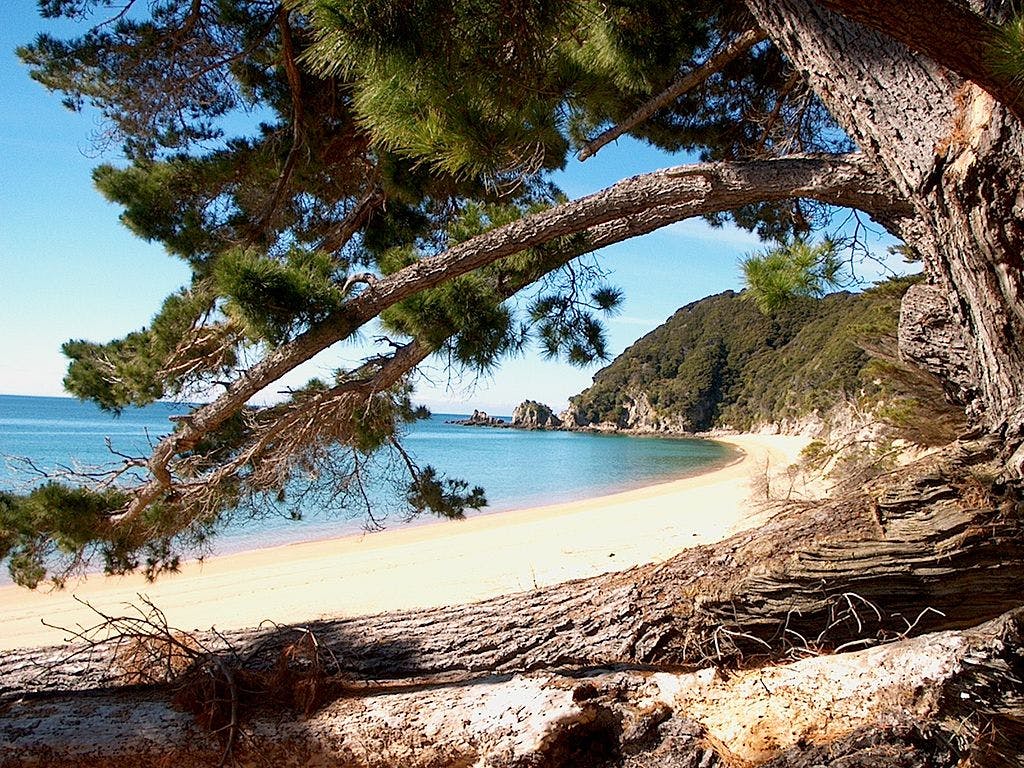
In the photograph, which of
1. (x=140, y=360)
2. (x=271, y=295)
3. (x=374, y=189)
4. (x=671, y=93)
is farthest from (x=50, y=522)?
(x=671, y=93)

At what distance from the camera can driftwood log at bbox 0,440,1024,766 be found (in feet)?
5.68

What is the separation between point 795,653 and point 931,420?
374 centimetres

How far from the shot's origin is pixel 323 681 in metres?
2.21

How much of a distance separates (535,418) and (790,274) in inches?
3228

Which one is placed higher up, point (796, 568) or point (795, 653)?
point (796, 568)

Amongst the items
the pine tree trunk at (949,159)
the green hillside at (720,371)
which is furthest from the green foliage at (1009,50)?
the green hillside at (720,371)

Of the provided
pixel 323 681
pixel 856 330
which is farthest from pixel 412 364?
pixel 856 330

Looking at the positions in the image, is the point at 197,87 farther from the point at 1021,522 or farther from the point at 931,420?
the point at 931,420

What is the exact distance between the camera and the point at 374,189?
4039 millimetres

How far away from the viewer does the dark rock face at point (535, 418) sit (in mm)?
82875

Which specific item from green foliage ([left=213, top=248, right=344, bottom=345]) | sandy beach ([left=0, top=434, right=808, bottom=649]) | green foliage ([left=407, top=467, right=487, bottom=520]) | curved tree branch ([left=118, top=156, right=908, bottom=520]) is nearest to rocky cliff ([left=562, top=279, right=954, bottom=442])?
sandy beach ([left=0, top=434, right=808, bottom=649])

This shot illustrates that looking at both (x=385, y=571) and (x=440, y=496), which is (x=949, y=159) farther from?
(x=385, y=571)

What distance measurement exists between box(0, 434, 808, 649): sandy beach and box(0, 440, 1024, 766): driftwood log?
3.96m

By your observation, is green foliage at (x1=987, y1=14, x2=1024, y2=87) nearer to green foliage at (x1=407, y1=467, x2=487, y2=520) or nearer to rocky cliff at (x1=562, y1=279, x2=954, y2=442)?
green foliage at (x1=407, y1=467, x2=487, y2=520)
